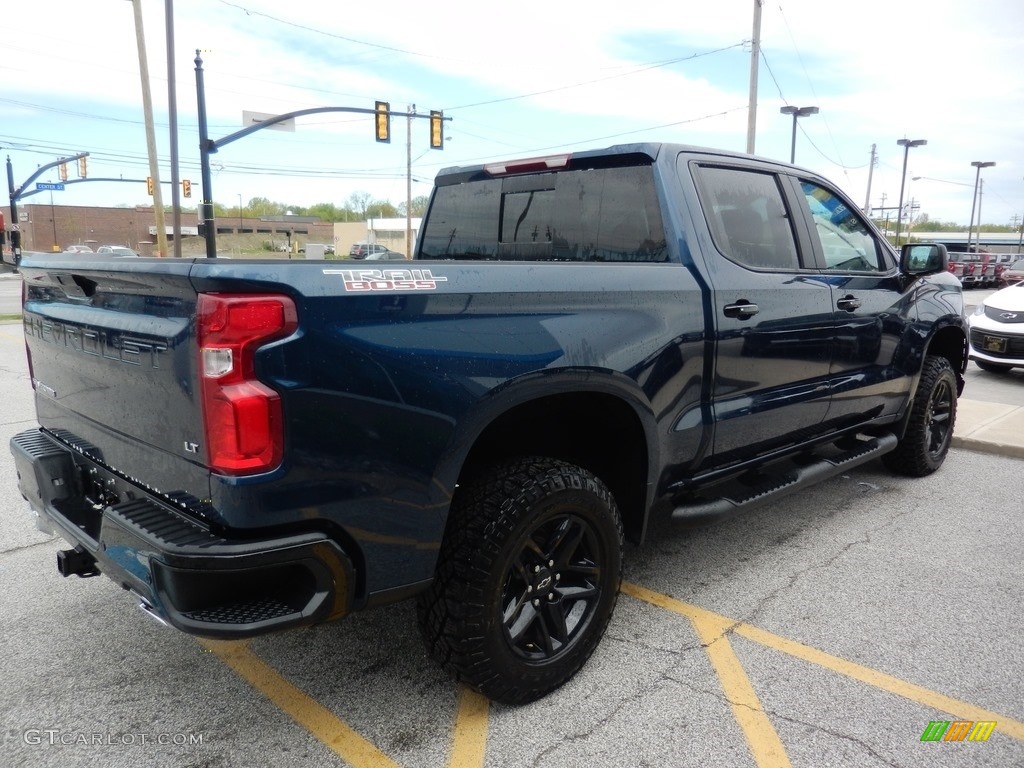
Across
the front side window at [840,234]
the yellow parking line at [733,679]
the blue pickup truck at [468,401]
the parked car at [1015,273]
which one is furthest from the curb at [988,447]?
the parked car at [1015,273]

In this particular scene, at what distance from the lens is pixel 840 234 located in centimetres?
421

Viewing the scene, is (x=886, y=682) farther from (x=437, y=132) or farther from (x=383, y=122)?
(x=437, y=132)

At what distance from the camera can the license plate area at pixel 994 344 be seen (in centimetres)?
945

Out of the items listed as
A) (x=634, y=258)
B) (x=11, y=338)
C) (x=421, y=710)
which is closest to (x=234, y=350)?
(x=421, y=710)

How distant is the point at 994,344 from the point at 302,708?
9.79 m

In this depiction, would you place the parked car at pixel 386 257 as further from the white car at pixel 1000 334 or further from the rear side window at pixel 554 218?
the white car at pixel 1000 334

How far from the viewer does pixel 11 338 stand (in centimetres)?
1258

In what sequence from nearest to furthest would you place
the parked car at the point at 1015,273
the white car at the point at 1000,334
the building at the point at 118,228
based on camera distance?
the white car at the point at 1000,334 → the parked car at the point at 1015,273 → the building at the point at 118,228

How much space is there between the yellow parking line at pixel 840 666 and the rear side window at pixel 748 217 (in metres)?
1.55

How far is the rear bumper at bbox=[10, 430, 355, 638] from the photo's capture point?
1959 millimetres

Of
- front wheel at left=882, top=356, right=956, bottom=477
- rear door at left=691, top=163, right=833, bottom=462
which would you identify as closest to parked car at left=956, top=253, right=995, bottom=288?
front wheel at left=882, top=356, right=956, bottom=477

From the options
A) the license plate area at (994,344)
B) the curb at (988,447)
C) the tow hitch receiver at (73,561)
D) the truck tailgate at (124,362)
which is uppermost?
the truck tailgate at (124,362)

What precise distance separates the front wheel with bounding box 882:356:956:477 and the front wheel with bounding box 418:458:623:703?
311 centimetres

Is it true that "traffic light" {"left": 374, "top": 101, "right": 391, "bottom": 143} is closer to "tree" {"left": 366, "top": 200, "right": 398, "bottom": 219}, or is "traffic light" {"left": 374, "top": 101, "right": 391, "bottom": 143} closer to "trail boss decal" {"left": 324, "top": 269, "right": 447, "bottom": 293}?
"trail boss decal" {"left": 324, "top": 269, "right": 447, "bottom": 293}
